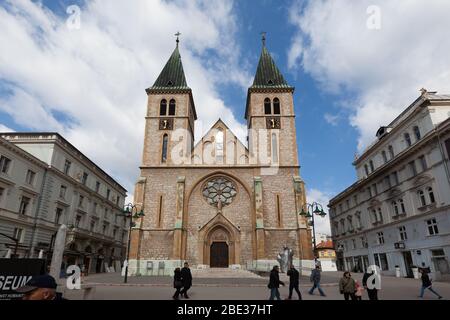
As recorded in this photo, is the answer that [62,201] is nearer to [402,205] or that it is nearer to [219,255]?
[219,255]

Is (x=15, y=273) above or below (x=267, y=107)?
below

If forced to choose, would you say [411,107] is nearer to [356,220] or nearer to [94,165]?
[356,220]

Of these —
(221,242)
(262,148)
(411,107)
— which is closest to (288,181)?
(262,148)

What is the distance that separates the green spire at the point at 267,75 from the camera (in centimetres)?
3541

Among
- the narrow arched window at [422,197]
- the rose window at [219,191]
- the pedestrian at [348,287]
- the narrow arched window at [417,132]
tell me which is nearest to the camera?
the pedestrian at [348,287]

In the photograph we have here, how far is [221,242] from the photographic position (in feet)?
91.8

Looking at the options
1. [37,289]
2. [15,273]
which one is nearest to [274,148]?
[15,273]

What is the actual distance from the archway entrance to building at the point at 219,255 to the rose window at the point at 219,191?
3.75 meters

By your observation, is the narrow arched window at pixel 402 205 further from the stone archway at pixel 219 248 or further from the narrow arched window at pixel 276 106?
the stone archway at pixel 219 248

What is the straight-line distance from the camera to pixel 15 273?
244 inches

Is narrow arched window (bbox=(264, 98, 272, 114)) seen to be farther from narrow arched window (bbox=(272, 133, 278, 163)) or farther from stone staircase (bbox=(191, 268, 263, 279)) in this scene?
stone staircase (bbox=(191, 268, 263, 279))

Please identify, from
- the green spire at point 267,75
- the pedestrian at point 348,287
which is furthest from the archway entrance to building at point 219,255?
the pedestrian at point 348,287

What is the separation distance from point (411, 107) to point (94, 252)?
132ft

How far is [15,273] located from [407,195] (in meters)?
29.8
